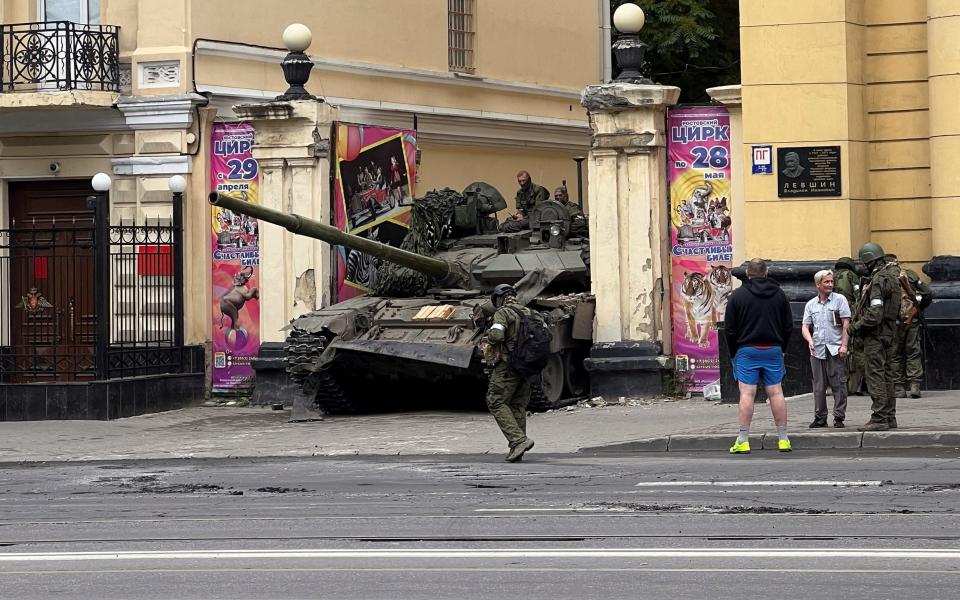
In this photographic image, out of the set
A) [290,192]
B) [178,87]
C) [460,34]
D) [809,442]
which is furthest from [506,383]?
[460,34]

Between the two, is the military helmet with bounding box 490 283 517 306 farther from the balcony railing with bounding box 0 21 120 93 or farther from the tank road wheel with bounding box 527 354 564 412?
the balcony railing with bounding box 0 21 120 93

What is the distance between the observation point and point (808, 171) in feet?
64.4

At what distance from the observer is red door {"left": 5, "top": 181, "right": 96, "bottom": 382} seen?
21797mm

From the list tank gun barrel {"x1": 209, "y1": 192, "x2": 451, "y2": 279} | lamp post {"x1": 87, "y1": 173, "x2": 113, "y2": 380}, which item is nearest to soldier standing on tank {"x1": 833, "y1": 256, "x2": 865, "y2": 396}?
tank gun barrel {"x1": 209, "y1": 192, "x2": 451, "y2": 279}

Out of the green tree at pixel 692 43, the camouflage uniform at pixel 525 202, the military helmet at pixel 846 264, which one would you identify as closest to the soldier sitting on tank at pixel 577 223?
the camouflage uniform at pixel 525 202

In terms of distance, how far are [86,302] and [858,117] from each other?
992cm

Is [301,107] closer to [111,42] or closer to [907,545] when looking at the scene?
[111,42]

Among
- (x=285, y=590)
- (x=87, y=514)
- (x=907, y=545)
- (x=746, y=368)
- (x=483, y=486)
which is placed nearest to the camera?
(x=285, y=590)

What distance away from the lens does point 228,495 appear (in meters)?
13.1

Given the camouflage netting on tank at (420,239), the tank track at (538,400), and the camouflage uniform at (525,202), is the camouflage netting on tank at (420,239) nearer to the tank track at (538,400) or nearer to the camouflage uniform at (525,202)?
the camouflage uniform at (525,202)

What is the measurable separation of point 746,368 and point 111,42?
38.6 feet

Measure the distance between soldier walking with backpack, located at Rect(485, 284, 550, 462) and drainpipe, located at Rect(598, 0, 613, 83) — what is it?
18.0m

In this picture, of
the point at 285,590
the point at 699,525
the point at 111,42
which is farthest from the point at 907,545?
the point at 111,42

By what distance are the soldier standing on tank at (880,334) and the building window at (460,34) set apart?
48.0 feet
